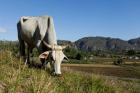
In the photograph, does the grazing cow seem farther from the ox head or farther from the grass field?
the grass field

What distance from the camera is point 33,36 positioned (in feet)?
50.8

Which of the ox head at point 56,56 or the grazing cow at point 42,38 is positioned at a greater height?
the grazing cow at point 42,38

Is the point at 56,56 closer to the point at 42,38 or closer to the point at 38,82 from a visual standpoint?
the point at 42,38

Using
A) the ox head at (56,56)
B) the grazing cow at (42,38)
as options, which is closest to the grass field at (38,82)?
the ox head at (56,56)

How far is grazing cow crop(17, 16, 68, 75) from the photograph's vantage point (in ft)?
42.1

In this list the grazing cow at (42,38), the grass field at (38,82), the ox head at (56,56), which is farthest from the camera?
the grazing cow at (42,38)

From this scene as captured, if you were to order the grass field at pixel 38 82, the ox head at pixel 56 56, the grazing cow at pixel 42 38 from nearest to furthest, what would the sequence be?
the grass field at pixel 38 82 < the ox head at pixel 56 56 < the grazing cow at pixel 42 38

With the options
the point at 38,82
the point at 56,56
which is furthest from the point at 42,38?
the point at 38,82

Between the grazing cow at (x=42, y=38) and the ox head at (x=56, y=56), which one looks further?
the grazing cow at (x=42, y=38)

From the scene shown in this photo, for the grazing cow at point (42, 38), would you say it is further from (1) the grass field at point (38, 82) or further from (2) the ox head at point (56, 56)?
(1) the grass field at point (38, 82)

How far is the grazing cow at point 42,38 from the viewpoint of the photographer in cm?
1284

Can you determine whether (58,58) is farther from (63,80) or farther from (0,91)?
(0,91)

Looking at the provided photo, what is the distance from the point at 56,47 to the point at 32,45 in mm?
3301

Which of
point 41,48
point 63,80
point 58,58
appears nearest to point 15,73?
point 63,80
